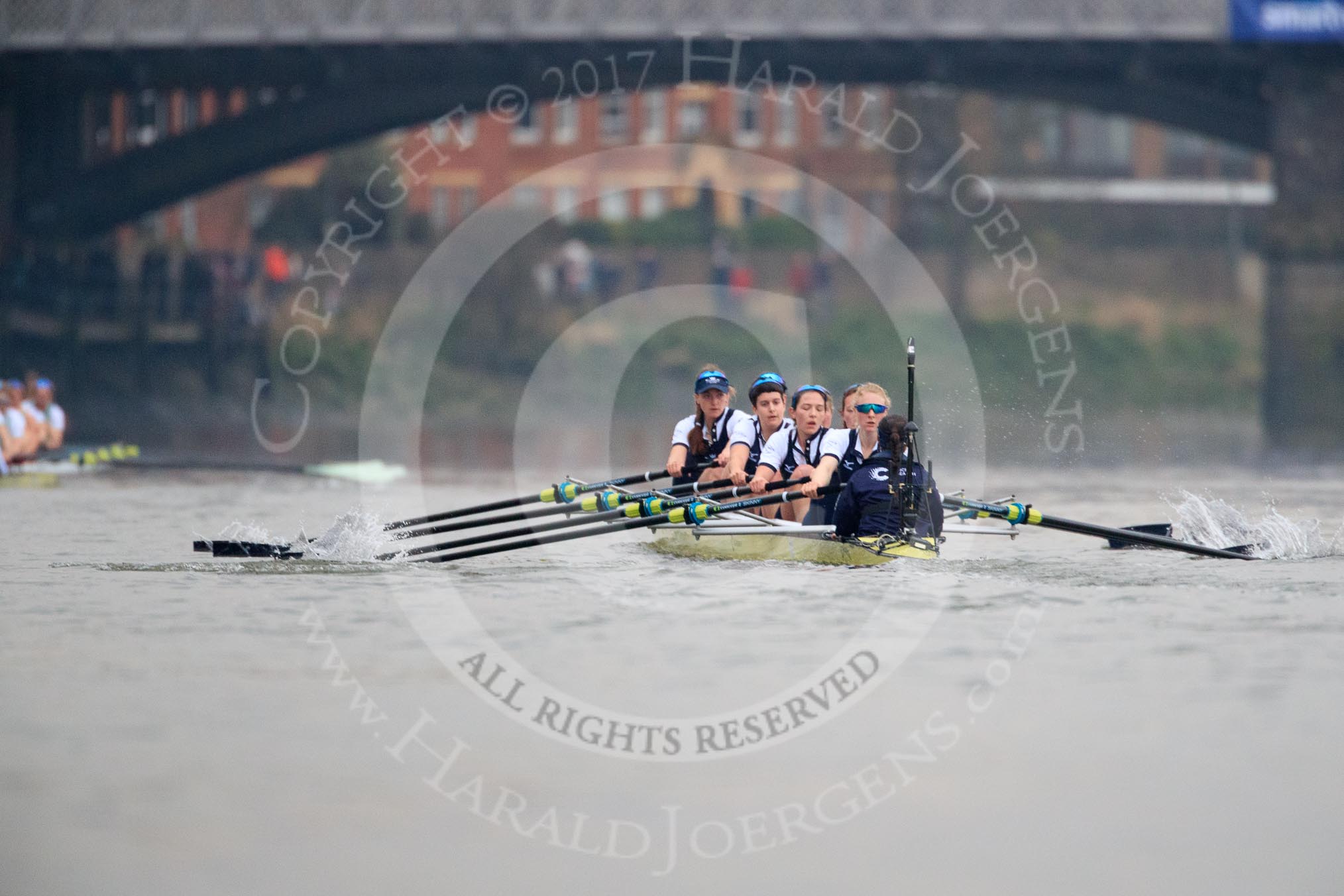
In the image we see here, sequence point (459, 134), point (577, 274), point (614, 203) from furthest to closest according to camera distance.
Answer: point (614, 203), point (459, 134), point (577, 274)

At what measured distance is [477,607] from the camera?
56.6ft

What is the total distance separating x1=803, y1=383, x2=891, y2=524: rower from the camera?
1806cm

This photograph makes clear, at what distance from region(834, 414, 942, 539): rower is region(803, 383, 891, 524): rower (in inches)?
9.7

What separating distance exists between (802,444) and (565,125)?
2637 inches

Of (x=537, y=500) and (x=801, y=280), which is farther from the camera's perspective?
(x=801, y=280)

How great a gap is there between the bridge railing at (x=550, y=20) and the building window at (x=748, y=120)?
3962 cm

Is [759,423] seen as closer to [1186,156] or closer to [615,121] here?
[615,121]

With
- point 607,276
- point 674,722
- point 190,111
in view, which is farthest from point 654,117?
point 674,722

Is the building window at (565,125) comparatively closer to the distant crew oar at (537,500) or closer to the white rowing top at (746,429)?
the distant crew oar at (537,500)

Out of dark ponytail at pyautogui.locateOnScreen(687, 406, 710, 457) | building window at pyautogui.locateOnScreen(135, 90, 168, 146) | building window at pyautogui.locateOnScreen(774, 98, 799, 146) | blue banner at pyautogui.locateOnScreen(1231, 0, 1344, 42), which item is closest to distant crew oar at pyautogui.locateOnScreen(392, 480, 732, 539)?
dark ponytail at pyautogui.locateOnScreen(687, 406, 710, 457)

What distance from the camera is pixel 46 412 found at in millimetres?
32844

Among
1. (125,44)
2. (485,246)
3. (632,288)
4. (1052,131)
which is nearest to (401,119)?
(125,44)

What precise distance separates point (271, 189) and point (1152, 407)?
40.0 meters

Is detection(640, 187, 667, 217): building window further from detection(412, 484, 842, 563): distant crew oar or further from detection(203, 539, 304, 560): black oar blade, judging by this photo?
detection(412, 484, 842, 563): distant crew oar
